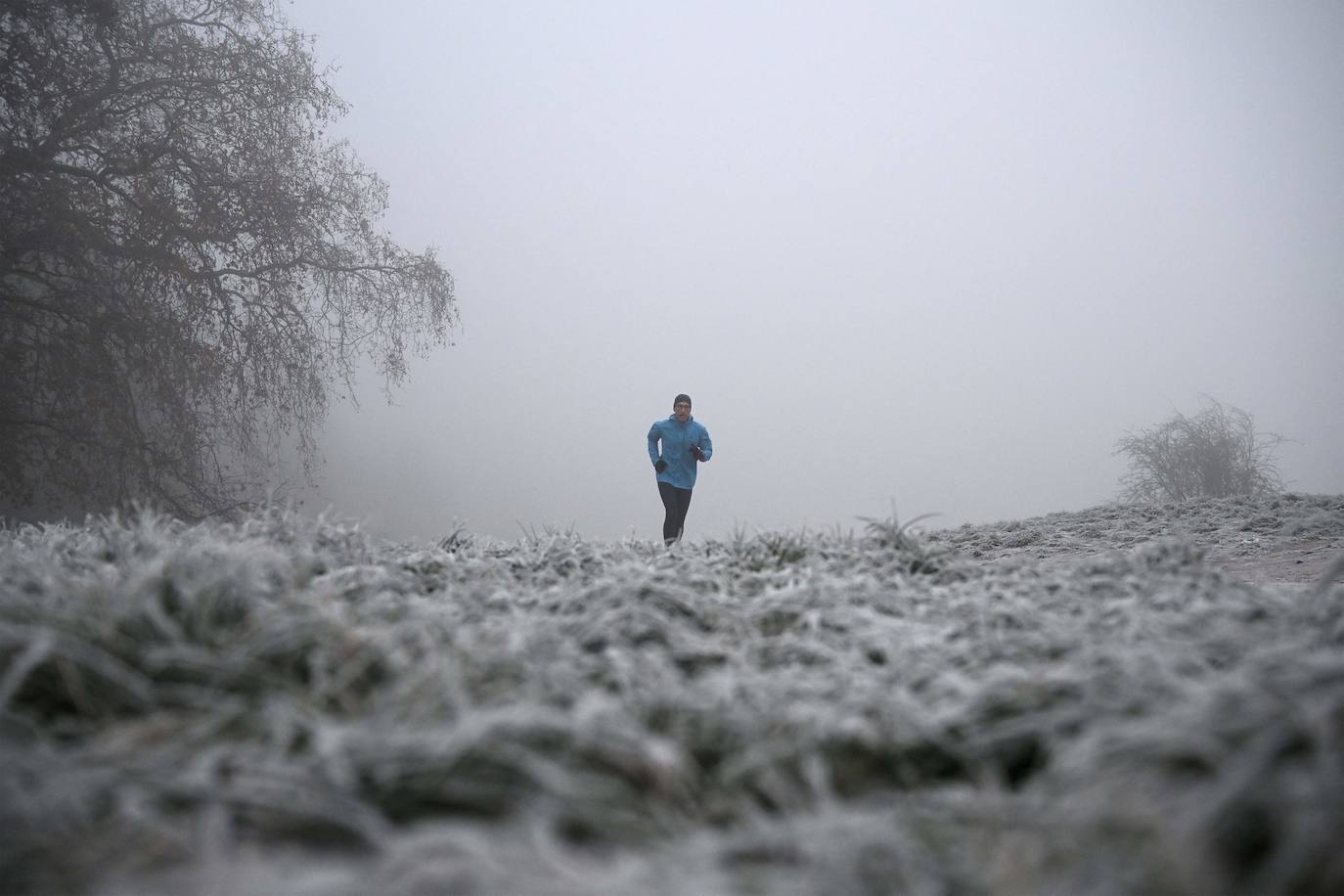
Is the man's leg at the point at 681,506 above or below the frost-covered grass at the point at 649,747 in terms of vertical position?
above

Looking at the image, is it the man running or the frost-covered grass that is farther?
the man running

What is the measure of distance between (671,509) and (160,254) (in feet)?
20.0

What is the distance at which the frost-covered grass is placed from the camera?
24.6 inches

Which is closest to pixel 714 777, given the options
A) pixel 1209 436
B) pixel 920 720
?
pixel 920 720

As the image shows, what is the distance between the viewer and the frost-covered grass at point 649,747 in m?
0.62

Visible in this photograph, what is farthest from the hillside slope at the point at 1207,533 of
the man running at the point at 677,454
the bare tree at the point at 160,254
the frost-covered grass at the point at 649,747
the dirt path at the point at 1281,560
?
the bare tree at the point at 160,254

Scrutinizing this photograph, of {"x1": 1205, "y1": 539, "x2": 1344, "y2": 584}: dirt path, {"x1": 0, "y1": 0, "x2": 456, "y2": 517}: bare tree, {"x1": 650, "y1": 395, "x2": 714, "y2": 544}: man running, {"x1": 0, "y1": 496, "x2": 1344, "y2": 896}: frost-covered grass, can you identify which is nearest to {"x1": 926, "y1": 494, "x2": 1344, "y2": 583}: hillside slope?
{"x1": 1205, "y1": 539, "x2": 1344, "y2": 584}: dirt path

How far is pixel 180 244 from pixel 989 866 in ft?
33.1

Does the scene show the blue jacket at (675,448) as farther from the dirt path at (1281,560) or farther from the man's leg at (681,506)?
the dirt path at (1281,560)

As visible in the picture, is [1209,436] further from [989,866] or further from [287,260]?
[989,866]

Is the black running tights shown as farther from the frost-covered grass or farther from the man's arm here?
the frost-covered grass

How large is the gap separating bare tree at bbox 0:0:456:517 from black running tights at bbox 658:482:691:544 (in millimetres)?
4174

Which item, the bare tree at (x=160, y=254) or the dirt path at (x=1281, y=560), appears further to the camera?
the bare tree at (x=160, y=254)

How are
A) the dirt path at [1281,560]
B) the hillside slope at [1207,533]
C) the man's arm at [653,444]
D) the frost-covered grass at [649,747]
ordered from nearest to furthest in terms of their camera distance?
the frost-covered grass at [649,747]
the dirt path at [1281,560]
the hillside slope at [1207,533]
the man's arm at [653,444]
